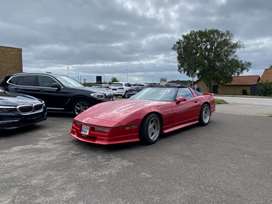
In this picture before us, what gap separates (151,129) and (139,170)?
5.11 feet

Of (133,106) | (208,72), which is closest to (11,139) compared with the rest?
(133,106)

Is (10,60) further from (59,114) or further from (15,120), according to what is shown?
(15,120)

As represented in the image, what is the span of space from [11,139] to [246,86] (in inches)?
2024

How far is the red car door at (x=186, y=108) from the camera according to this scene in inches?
233

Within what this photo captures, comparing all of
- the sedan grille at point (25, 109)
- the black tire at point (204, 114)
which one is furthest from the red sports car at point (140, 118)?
the sedan grille at point (25, 109)

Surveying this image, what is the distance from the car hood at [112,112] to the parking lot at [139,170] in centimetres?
55

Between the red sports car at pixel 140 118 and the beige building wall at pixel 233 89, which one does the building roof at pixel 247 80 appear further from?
the red sports car at pixel 140 118

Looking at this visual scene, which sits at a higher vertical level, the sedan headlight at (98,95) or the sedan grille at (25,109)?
the sedan headlight at (98,95)

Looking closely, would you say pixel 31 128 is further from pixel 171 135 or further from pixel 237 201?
pixel 237 201

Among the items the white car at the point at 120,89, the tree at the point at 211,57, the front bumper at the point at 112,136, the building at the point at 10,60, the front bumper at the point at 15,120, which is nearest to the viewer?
the front bumper at the point at 112,136

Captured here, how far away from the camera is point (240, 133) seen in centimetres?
614

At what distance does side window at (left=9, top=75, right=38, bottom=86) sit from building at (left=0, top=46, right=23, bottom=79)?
9.76 meters

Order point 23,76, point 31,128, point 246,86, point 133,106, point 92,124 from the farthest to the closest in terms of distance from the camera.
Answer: point 246,86 → point 23,76 → point 31,128 → point 133,106 → point 92,124

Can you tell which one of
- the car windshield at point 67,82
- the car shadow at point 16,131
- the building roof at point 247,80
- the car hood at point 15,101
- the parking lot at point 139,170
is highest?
the building roof at point 247,80
